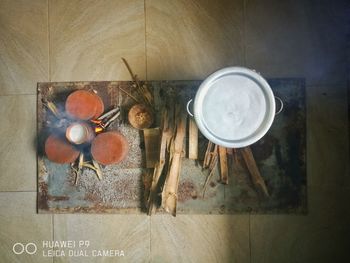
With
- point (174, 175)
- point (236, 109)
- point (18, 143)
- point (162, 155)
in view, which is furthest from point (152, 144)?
point (18, 143)

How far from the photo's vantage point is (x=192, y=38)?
1.64 m

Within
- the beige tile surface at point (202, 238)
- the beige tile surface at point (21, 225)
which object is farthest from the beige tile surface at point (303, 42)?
the beige tile surface at point (21, 225)

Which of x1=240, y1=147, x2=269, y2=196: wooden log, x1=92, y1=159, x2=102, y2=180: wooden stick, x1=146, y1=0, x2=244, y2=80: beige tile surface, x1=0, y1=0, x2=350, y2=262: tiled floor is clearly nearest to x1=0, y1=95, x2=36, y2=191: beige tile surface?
x1=0, y1=0, x2=350, y2=262: tiled floor

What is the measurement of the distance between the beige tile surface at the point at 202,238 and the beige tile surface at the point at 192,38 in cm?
84

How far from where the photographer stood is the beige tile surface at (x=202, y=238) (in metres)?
1.62

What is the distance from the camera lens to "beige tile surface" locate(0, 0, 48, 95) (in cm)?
171

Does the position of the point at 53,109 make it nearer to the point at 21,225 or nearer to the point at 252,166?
the point at 21,225

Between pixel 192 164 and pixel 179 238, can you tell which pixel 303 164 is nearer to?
pixel 192 164

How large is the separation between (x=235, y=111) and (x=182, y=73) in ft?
1.61

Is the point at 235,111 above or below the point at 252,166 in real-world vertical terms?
above

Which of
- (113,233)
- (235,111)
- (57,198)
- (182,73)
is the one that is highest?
(182,73)

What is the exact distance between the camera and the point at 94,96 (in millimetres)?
1551

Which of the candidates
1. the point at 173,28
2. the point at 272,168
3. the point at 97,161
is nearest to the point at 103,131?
the point at 97,161

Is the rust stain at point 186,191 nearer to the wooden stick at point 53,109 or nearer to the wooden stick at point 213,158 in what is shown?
the wooden stick at point 213,158
